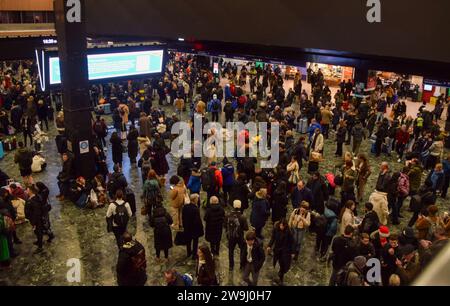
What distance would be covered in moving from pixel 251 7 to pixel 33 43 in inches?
425

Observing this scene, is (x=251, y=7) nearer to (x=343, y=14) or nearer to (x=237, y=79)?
(x=343, y=14)

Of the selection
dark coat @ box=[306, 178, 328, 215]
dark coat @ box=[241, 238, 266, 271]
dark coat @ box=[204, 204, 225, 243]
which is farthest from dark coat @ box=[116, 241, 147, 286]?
dark coat @ box=[306, 178, 328, 215]

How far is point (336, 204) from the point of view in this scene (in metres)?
7.53

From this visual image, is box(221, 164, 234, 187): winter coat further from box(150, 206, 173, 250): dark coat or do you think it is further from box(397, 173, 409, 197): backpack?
box(397, 173, 409, 197): backpack

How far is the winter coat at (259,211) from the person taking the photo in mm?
7801

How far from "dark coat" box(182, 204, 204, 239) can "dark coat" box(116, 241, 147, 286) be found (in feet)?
4.18

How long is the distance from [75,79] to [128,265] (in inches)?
216

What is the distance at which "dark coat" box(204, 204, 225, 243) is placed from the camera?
718cm

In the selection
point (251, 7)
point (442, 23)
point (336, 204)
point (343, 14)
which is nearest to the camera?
point (336, 204)

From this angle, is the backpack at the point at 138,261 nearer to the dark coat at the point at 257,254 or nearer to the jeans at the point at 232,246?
the jeans at the point at 232,246

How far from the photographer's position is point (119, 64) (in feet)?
38.6

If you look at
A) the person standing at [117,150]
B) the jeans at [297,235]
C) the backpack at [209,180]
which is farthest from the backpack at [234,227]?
the person standing at [117,150]

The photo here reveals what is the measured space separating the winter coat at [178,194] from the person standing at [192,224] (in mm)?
608

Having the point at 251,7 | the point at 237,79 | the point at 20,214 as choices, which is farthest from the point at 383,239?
the point at 237,79
